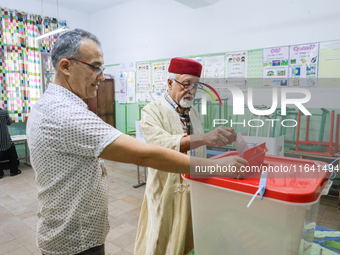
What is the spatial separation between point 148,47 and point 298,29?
2.87m

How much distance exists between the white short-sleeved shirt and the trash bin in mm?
354

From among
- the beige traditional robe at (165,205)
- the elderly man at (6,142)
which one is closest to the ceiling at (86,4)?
the elderly man at (6,142)

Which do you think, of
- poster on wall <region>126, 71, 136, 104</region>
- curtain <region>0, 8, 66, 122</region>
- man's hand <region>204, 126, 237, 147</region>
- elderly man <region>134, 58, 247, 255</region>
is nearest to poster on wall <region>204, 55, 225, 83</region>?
poster on wall <region>126, 71, 136, 104</region>

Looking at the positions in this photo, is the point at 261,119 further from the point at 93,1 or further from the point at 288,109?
the point at 93,1

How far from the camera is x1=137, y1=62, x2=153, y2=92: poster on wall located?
535cm

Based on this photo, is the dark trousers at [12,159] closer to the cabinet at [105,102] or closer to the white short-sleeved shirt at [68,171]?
the cabinet at [105,102]

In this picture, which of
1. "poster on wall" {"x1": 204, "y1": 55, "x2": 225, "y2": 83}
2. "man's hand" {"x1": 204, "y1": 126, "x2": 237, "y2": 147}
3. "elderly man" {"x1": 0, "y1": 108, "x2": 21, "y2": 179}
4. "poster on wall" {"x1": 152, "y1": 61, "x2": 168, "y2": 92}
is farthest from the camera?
"poster on wall" {"x1": 152, "y1": 61, "x2": 168, "y2": 92}

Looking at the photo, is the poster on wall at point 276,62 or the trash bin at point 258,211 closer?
the trash bin at point 258,211

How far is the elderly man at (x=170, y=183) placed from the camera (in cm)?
123

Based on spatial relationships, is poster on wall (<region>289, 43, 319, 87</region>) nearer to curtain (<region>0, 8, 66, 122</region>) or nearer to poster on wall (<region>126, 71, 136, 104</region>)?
poster on wall (<region>126, 71, 136, 104</region>)

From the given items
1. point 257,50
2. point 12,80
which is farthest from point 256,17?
point 12,80

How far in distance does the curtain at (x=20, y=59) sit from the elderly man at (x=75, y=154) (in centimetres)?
515

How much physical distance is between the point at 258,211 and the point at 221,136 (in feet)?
0.74

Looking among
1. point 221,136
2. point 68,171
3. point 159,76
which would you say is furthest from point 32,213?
point 159,76
